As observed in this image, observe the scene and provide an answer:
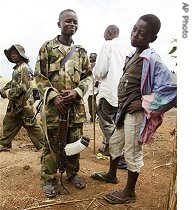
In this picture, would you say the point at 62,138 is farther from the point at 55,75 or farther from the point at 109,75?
the point at 109,75

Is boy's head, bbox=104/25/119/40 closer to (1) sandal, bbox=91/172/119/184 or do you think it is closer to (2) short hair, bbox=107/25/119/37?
(2) short hair, bbox=107/25/119/37

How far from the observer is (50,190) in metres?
2.98

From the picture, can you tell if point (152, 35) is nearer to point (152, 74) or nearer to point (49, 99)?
point (152, 74)

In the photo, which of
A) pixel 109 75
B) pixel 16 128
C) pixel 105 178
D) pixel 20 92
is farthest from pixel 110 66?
pixel 16 128

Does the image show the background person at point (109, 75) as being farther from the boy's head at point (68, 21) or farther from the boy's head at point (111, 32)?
the boy's head at point (68, 21)

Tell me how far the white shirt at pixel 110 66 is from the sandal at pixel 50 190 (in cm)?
149

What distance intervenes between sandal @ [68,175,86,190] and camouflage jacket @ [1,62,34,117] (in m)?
1.62

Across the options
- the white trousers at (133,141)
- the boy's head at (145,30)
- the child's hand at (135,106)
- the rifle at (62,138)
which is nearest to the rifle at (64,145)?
the rifle at (62,138)

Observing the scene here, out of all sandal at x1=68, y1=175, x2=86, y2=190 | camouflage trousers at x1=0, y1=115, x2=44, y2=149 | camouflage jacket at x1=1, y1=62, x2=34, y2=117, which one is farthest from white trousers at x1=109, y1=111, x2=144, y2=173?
camouflage trousers at x1=0, y1=115, x2=44, y2=149

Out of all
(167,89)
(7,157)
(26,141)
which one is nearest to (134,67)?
(167,89)

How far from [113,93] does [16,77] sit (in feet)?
4.44

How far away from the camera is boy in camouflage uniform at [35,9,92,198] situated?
2.87 m

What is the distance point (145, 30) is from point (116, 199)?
1.45 m

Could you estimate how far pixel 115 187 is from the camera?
317cm
